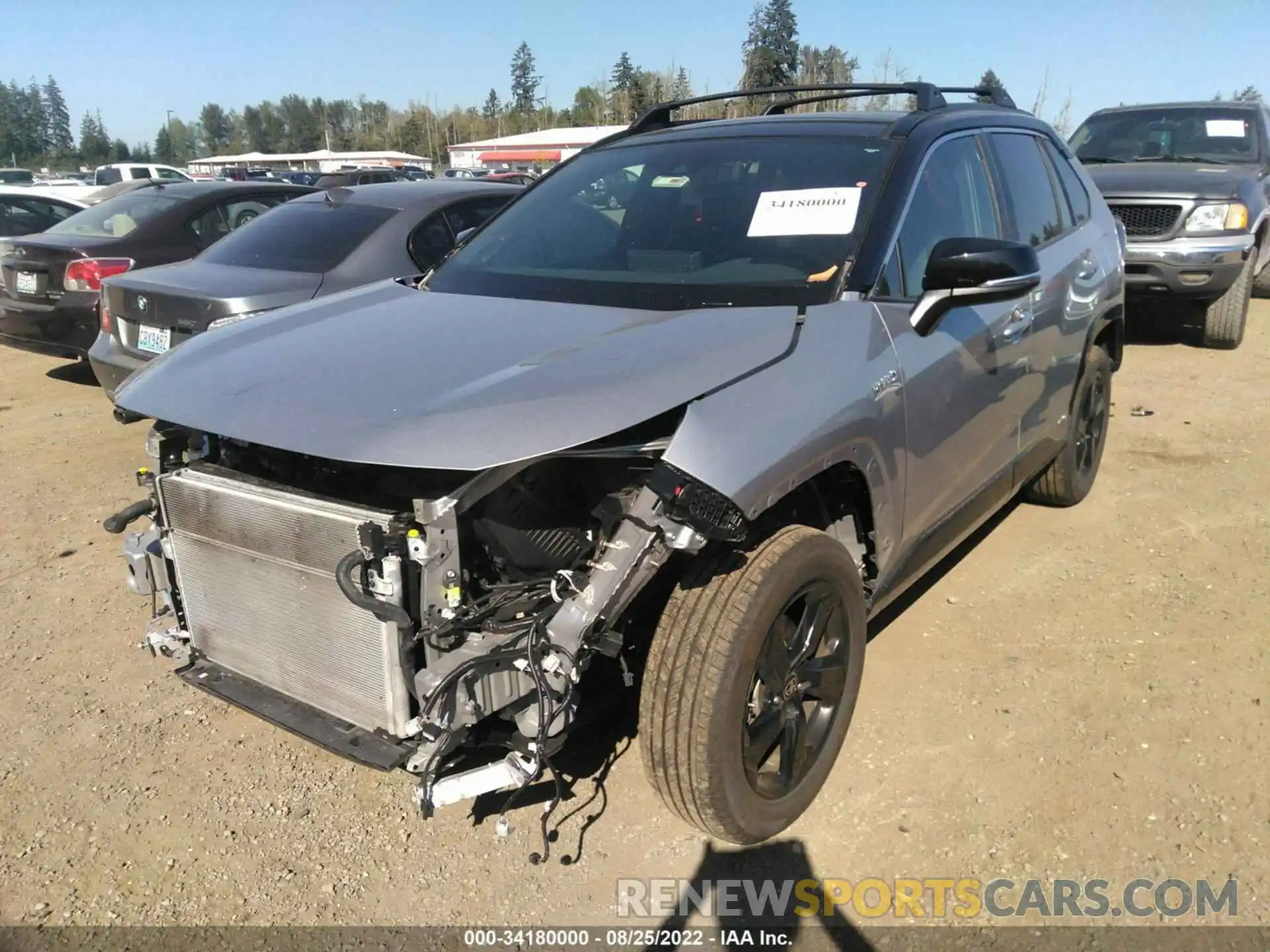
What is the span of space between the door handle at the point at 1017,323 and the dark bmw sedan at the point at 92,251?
6.13 meters

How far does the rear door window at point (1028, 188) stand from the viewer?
3.70 meters

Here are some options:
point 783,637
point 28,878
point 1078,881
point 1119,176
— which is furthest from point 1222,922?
point 1119,176

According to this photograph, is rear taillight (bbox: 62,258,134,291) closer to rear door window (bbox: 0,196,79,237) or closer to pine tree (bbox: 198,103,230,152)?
rear door window (bbox: 0,196,79,237)

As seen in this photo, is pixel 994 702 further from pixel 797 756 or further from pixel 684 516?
pixel 684 516

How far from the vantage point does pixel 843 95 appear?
3740 mm

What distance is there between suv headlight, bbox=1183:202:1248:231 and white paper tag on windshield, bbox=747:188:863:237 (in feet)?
20.9

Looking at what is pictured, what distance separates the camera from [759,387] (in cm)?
Answer: 225

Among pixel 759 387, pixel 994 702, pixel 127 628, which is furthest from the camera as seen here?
pixel 127 628

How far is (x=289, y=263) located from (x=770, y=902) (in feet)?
14.7

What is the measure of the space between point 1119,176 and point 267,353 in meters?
8.15

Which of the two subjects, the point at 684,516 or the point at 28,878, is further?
the point at 28,878

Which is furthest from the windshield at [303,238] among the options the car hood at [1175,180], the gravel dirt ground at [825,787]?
the car hood at [1175,180]

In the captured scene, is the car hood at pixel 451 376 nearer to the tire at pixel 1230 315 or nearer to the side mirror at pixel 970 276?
the side mirror at pixel 970 276

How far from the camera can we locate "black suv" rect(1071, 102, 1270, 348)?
25.5 feet
